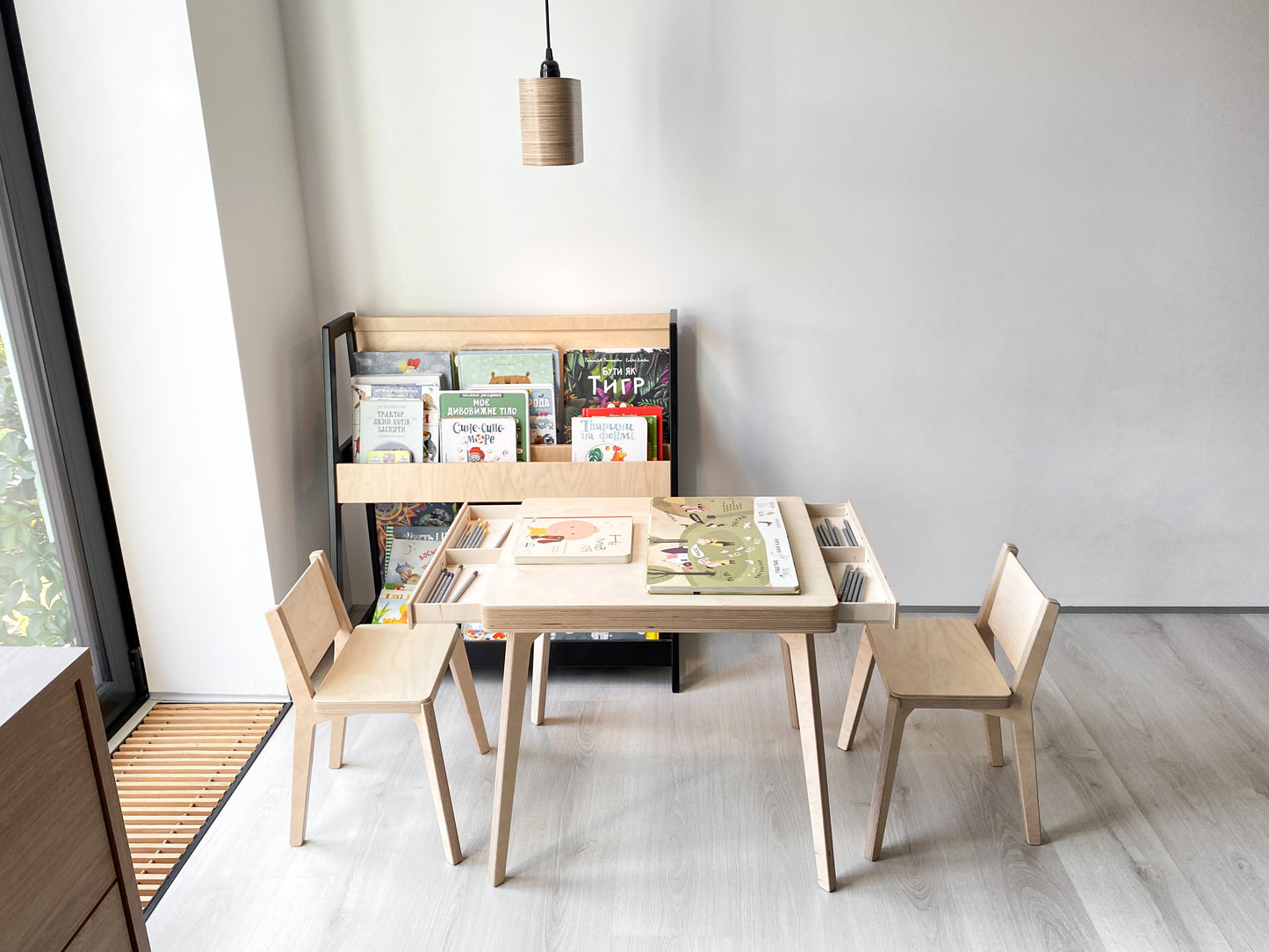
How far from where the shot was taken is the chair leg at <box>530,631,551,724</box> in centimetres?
258

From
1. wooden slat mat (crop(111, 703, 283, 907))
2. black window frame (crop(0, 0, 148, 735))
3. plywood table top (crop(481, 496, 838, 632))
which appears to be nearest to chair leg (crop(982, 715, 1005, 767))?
plywood table top (crop(481, 496, 838, 632))

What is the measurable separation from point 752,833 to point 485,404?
1.34m

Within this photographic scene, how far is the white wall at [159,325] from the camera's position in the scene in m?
2.22

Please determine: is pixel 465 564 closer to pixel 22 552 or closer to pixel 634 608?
pixel 634 608

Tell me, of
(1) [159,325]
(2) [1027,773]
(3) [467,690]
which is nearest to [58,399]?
(1) [159,325]

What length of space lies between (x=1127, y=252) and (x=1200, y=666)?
1252 millimetres

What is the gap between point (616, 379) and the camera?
274cm

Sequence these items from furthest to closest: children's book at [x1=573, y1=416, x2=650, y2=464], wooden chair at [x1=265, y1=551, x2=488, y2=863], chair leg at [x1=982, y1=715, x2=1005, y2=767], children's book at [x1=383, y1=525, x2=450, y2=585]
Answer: children's book at [x1=383, y1=525, x2=450, y2=585] < children's book at [x1=573, y1=416, x2=650, y2=464] < chair leg at [x1=982, y1=715, x2=1005, y2=767] < wooden chair at [x1=265, y1=551, x2=488, y2=863]

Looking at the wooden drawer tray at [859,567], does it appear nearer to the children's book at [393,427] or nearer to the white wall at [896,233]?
the white wall at [896,233]

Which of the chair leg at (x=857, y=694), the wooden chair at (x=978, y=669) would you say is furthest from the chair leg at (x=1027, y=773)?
the chair leg at (x=857, y=694)

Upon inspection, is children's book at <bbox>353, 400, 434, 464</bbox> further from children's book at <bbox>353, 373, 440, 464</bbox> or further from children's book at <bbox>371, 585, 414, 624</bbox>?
children's book at <bbox>371, 585, 414, 624</bbox>

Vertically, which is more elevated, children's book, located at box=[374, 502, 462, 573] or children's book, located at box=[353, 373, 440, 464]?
children's book, located at box=[353, 373, 440, 464]

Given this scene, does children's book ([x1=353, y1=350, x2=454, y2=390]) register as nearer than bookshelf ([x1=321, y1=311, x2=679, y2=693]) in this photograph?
No

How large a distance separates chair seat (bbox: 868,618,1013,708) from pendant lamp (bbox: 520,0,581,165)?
1.41 metres
